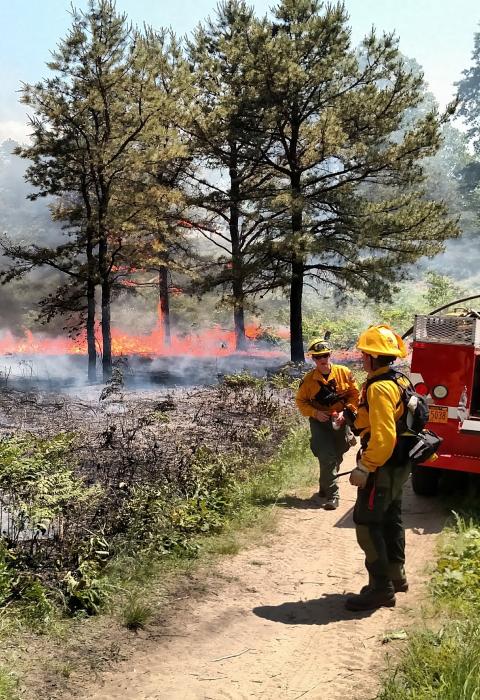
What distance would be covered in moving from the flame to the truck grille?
688 inches

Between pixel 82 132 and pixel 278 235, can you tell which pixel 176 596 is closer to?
pixel 82 132

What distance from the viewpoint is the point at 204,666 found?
397cm

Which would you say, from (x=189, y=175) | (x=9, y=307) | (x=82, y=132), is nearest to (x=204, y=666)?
(x=82, y=132)

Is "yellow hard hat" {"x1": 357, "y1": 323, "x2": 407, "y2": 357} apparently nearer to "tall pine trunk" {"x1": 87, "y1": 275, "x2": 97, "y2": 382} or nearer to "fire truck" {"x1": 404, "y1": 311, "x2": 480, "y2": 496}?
"fire truck" {"x1": 404, "y1": 311, "x2": 480, "y2": 496}

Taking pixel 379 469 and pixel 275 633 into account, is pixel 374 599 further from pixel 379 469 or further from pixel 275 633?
pixel 379 469

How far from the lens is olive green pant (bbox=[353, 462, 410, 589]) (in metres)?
4.57

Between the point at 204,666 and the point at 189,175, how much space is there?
2043 cm

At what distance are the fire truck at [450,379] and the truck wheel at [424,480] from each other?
0.53 m

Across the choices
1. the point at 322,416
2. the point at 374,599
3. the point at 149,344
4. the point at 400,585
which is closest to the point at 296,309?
the point at 149,344

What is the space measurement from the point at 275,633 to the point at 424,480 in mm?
3331

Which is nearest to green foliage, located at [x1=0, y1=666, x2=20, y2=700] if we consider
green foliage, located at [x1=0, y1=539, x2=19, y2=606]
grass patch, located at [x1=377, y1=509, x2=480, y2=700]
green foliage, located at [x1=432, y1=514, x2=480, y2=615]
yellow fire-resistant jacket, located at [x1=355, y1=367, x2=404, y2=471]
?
green foliage, located at [x1=0, y1=539, x2=19, y2=606]

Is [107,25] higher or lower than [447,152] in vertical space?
lower

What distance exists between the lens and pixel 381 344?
14.9 feet

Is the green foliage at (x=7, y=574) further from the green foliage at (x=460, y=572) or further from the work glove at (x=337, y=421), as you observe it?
the work glove at (x=337, y=421)
